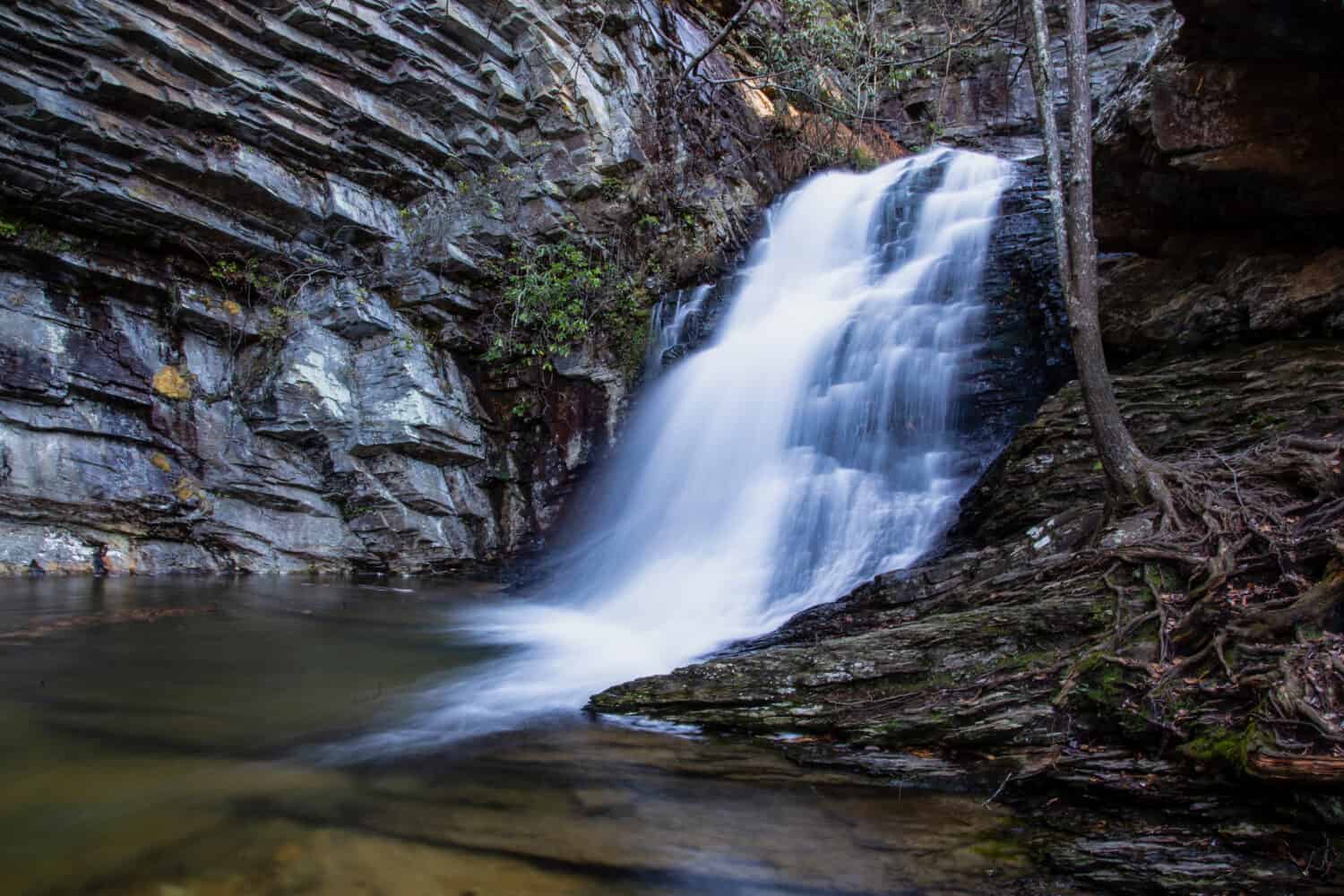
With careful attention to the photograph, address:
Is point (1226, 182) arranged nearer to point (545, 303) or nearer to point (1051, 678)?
point (1051, 678)

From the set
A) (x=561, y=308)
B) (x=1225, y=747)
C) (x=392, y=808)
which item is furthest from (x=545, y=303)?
(x=1225, y=747)

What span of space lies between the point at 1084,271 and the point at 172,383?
992cm

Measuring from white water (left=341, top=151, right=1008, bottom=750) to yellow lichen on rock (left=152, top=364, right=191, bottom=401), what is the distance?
4953 mm

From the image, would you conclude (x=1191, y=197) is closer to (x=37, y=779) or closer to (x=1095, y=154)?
(x=1095, y=154)

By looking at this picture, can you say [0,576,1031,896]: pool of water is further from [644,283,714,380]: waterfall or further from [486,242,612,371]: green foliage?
[644,283,714,380]: waterfall

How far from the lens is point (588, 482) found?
1098 centimetres

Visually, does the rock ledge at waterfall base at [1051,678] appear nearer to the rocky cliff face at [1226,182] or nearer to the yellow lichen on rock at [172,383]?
the rocky cliff face at [1226,182]

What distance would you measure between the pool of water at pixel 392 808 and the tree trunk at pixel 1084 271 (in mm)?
2457

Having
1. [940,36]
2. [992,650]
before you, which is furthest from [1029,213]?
[940,36]

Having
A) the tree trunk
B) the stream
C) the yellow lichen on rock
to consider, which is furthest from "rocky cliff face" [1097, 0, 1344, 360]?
the yellow lichen on rock

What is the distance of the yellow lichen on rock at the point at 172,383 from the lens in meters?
9.02

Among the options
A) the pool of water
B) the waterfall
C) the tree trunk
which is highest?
the waterfall

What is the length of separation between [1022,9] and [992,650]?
213 inches

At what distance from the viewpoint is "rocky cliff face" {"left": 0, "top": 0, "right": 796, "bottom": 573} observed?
8117 millimetres
